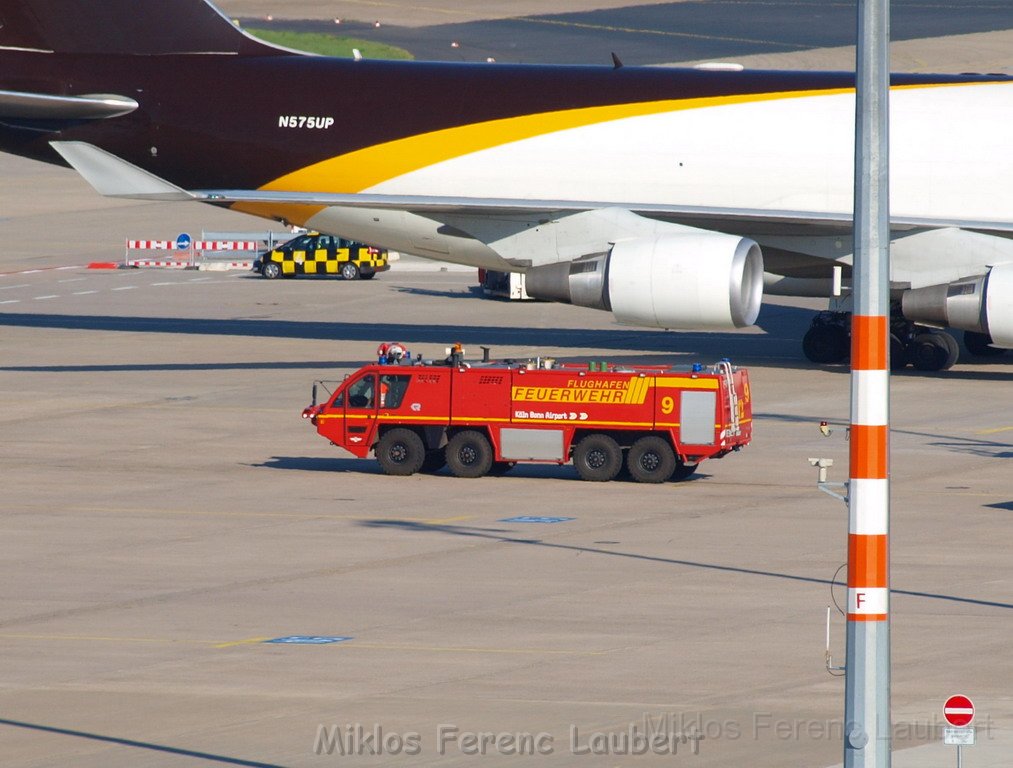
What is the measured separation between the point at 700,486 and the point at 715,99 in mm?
13573

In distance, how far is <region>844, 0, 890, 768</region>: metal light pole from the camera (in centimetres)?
1217

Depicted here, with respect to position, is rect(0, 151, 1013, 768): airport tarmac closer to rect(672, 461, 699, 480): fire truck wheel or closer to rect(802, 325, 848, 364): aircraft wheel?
rect(672, 461, 699, 480): fire truck wheel

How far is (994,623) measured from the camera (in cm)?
1897

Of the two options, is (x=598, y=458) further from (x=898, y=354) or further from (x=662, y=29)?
(x=662, y=29)

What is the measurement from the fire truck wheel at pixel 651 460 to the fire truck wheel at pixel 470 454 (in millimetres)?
2280

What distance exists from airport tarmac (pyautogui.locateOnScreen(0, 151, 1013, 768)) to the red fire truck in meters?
0.55

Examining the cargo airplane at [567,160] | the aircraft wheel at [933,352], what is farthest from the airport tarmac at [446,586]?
the cargo airplane at [567,160]

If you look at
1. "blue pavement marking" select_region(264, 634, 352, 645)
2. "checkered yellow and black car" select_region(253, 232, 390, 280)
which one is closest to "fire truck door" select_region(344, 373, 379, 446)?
"blue pavement marking" select_region(264, 634, 352, 645)

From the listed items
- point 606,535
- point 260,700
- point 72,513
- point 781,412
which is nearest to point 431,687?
point 260,700

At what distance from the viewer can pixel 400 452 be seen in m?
29.2

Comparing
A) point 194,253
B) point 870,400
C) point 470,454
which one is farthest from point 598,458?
point 194,253

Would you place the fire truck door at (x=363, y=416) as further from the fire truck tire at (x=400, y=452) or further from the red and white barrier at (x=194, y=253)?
the red and white barrier at (x=194, y=253)

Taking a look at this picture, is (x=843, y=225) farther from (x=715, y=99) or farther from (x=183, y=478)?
(x=183, y=478)

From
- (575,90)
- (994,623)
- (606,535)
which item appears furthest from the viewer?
(575,90)
